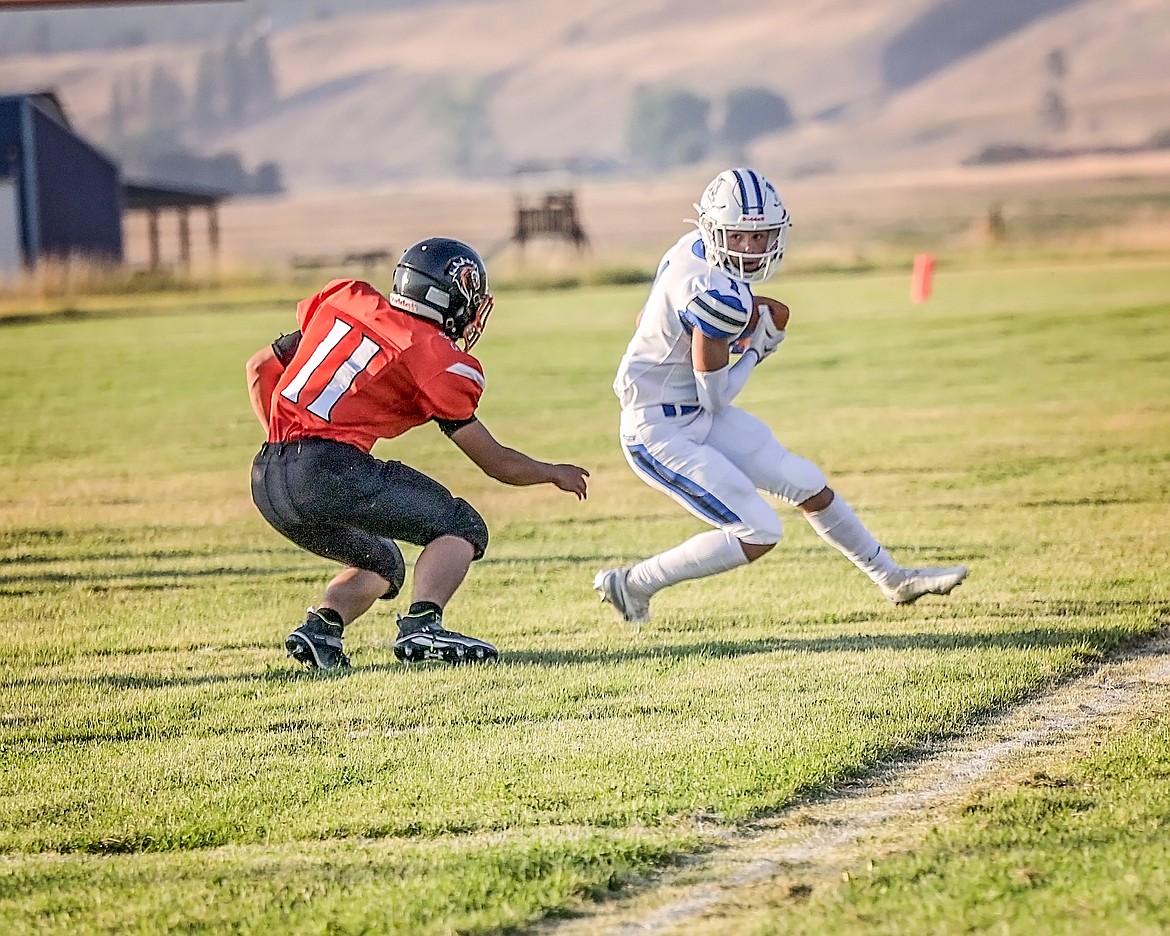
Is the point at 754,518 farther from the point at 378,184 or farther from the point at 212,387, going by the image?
the point at 378,184

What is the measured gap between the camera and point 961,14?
184125 millimetres

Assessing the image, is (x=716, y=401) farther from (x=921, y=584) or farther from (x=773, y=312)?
(x=921, y=584)

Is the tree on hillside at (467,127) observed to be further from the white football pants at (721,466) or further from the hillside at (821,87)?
the white football pants at (721,466)


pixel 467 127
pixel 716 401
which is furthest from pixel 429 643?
pixel 467 127

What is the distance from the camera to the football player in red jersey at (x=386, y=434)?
6473 millimetres

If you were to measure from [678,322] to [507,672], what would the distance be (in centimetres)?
155

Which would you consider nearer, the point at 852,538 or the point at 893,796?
the point at 893,796

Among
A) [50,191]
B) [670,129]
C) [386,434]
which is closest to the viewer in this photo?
[386,434]

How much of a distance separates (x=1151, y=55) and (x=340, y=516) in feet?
536

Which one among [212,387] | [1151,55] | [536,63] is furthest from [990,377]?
[536,63]

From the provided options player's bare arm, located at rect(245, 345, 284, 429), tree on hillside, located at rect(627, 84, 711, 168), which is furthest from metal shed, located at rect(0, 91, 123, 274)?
tree on hillside, located at rect(627, 84, 711, 168)

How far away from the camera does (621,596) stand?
7461mm

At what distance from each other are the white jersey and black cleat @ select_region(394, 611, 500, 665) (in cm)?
123

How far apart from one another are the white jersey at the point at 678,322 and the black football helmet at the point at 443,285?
79cm
